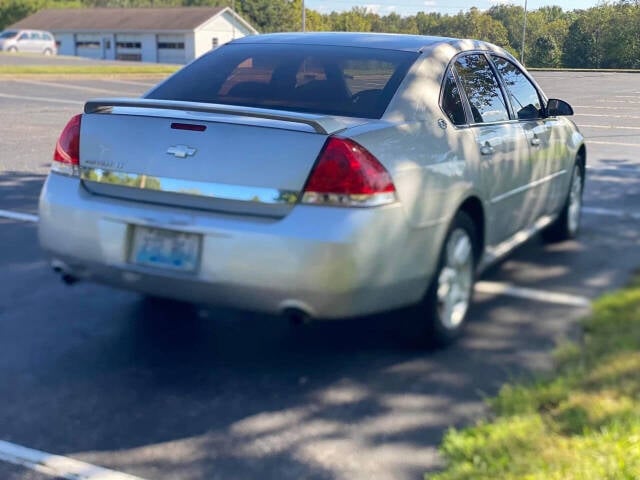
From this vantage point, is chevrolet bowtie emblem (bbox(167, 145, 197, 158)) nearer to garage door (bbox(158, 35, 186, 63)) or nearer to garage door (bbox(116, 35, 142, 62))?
garage door (bbox(158, 35, 186, 63))

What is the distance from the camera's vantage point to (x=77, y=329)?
4805mm

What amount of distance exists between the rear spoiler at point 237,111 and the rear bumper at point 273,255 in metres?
0.42

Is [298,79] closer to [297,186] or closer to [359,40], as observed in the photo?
[359,40]

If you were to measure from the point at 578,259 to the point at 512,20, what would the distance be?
224 cm

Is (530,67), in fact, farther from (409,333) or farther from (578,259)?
(409,333)

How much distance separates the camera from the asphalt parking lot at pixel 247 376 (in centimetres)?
343

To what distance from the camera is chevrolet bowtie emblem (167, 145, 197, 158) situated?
3.99 meters

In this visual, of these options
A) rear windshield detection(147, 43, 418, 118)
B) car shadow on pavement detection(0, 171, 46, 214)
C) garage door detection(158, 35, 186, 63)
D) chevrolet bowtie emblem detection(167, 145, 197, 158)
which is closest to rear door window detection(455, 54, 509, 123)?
rear windshield detection(147, 43, 418, 118)

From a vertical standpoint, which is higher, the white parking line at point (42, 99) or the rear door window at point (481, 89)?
the rear door window at point (481, 89)

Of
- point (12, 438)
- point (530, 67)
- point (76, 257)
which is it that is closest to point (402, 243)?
point (76, 257)

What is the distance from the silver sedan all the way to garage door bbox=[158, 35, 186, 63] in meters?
66.6

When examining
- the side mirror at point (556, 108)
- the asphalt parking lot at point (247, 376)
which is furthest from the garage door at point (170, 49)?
the side mirror at point (556, 108)

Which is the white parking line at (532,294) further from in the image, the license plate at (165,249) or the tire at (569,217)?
the license plate at (165,249)

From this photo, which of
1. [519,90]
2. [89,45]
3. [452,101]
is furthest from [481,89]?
[89,45]
